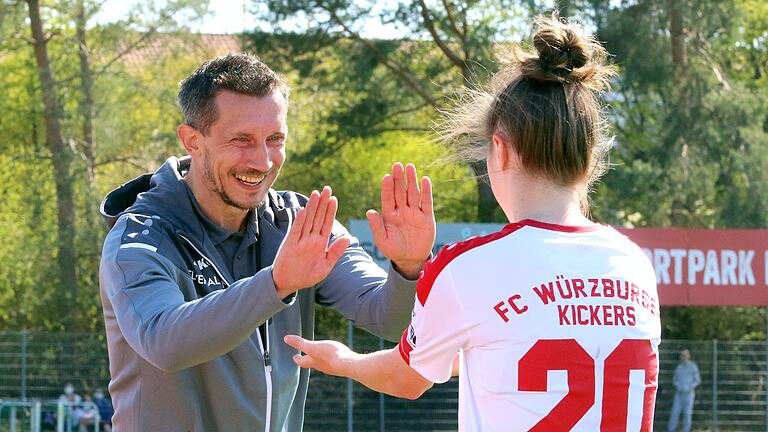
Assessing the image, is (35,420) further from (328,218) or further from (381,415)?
(328,218)

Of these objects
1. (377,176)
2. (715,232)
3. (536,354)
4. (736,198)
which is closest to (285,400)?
(536,354)

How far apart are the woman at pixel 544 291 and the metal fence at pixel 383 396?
59.7 ft

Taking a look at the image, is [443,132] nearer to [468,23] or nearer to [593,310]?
[593,310]

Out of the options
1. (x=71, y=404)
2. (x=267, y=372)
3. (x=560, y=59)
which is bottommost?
(x=71, y=404)

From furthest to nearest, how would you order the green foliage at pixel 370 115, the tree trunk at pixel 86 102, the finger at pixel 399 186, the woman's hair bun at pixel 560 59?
the tree trunk at pixel 86 102
the green foliage at pixel 370 115
the finger at pixel 399 186
the woman's hair bun at pixel 560 59

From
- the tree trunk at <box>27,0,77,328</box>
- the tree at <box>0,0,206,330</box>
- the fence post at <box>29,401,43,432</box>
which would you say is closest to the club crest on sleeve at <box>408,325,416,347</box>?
the fence post at <box>29,401,43,432</box>

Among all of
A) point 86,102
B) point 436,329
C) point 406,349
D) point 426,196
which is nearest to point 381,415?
point 86,102

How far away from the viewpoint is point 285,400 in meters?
3.94

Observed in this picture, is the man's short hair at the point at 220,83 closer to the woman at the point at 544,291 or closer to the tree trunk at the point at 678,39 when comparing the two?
the woman at the point at 544,291

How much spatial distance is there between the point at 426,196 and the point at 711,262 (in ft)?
56.3

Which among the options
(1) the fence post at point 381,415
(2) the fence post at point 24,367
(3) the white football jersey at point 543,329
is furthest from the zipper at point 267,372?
(2) the fence post at point 24,367

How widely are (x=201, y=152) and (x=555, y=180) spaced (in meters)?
1.49

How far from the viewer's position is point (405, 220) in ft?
11.6

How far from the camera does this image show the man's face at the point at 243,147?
12.7ft
